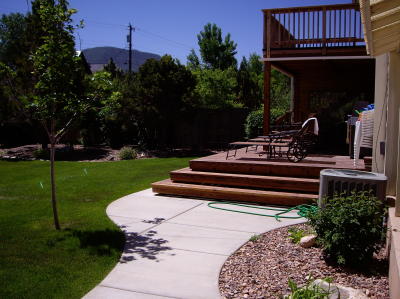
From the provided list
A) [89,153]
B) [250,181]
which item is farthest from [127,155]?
[250,181]

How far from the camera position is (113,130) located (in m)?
17.7

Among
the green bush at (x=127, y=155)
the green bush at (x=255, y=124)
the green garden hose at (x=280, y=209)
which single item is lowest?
the green garden hose at (x=280, y=209)

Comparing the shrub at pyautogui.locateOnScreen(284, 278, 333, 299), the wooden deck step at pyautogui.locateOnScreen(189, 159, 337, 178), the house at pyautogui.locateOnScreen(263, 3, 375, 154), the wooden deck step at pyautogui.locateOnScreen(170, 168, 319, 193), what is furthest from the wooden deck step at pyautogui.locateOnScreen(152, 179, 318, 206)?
the house at pyautogui.locateOnScreen(263, 3, 375, 154)

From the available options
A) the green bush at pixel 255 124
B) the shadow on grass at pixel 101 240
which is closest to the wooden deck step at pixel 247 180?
the shadow on grass at pixel 101 240

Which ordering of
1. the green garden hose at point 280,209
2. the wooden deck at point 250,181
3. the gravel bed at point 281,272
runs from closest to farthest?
the gravel bed at point 281,272
the green garden hose at point 280,209
the wooden deck at point 250,181

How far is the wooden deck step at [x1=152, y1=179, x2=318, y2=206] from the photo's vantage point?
268 inches

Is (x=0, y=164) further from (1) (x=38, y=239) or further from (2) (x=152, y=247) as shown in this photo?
(2) (x=152, y=247)

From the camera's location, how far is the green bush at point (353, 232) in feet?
12.3

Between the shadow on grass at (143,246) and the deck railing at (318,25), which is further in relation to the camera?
the deck railing at (318,25)

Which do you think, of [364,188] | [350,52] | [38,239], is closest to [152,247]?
[38,239]

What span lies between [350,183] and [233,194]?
272 cm

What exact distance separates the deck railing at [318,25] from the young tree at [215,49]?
3375 centimetres

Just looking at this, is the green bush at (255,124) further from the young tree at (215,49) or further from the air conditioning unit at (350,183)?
the young tree at (215,49)

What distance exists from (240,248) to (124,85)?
12.8 meters
